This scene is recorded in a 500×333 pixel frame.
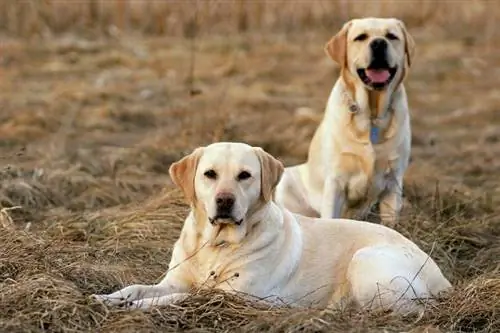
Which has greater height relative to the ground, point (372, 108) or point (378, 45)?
point (378, 45)

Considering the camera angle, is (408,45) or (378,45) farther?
(408,45)

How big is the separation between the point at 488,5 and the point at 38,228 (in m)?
11.6

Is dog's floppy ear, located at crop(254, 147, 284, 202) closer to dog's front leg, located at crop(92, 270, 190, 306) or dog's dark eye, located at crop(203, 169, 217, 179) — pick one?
dog's dark eye, located at crop(203, 169, 217, 179)

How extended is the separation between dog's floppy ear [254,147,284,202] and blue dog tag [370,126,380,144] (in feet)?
6.06

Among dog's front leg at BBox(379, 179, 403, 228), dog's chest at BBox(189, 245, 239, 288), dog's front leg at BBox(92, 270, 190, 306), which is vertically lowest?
dog's front leg at BBox(379, 179, 403, 228)

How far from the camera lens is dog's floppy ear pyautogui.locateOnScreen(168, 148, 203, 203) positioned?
17.5ft

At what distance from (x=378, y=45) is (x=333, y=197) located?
→ 3.34 ft

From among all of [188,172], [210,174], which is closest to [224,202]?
[210,174]

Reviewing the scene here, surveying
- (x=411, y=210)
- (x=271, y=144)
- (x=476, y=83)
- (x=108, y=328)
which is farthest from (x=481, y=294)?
(x=476, y=83)

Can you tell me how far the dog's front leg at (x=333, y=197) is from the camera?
7172 mm

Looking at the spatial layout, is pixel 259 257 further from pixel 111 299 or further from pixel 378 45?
pixel 378 45

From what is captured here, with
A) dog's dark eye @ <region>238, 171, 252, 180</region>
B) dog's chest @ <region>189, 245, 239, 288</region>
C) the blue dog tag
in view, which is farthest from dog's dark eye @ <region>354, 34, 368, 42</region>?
dog's chest @ <region>189, 245, 239, 288</region>

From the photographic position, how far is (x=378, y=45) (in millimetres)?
7012

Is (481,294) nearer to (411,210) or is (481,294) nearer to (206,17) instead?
(411,210)
